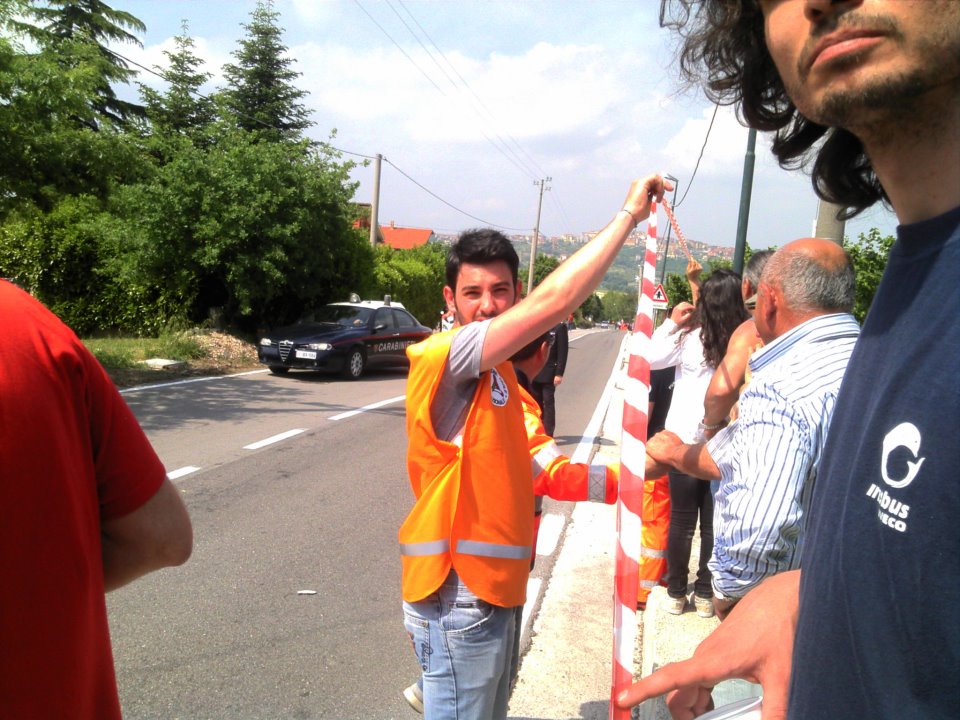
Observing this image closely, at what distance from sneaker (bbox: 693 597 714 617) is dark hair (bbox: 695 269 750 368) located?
144cm

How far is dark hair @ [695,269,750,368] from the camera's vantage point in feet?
13.9

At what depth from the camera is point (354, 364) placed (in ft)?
51.6

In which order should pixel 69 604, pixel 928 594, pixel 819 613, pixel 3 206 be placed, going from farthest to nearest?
1. pixel 3 206
2. pixel 69 604
3. pixel 819 613
4. pixel 928 594

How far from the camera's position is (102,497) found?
1311 mm

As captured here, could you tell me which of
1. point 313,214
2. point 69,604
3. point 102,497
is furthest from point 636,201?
point 313,214

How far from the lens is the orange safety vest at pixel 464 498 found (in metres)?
2.07

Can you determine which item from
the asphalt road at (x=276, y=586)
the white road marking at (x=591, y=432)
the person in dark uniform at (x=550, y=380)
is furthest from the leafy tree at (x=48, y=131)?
the white road marking at (x=591, y=432)

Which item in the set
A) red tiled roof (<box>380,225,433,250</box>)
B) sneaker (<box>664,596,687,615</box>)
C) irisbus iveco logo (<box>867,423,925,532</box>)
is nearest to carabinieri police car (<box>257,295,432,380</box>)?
sneaker (<box>664,596,687,615</box>)

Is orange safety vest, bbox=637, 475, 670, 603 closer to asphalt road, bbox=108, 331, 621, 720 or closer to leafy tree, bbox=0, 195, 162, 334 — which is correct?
asphalt road, bbox=108, 331, 621, 720

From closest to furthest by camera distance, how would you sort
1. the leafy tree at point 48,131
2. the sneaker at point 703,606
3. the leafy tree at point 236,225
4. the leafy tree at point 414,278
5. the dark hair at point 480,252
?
the dark hair at point 480,252 → the sneaker at point 703,606 → the leafy tree at point 48,131 → the leafy tree at point 236,225 → the leafy tree at point 414,278

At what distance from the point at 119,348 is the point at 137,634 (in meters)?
12.7

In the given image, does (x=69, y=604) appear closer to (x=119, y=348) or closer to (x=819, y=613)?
(x=819, y=613)

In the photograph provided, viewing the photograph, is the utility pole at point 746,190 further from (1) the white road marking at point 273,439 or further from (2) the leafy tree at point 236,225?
(2) the leafy tree at point 236,225

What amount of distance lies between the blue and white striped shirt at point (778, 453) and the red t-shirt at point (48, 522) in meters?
1.68
